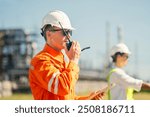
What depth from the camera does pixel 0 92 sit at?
105 ft

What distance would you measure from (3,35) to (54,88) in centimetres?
3753

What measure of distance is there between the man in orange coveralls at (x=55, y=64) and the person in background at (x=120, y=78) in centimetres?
126

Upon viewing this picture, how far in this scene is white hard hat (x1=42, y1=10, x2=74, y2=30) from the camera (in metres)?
3.57

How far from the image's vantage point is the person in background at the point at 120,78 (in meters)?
Result: 4.81

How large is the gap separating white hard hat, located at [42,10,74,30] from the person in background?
134 centimetres

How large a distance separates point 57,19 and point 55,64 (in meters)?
0.33

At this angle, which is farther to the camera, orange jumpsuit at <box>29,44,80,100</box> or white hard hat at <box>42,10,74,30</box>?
white hard hat at <box>42,10,74,30</box>

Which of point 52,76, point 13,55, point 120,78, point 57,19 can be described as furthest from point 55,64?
point 13,55

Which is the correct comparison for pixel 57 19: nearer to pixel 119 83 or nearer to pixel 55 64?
pixel 55 64

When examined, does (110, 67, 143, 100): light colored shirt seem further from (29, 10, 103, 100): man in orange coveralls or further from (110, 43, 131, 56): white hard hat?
(29, 10, 103, 100): man in orange coveralls

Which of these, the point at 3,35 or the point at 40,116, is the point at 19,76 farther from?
the point at 40,116

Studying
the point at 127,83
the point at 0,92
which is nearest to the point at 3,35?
the point at 0,92

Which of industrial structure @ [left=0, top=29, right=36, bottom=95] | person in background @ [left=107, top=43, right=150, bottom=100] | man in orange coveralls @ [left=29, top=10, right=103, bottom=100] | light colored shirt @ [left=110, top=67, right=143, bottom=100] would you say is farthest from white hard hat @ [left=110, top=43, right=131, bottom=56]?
industrial structure @ [left=0, top=29, right=36, bottom=95]

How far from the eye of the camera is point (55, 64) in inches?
139
